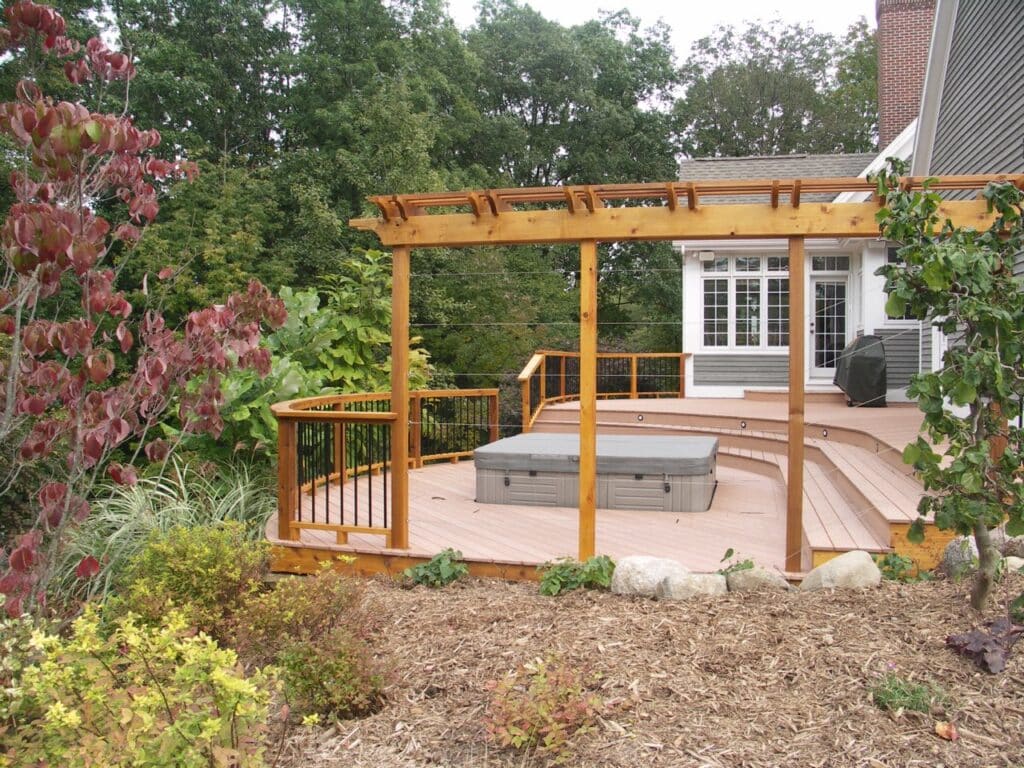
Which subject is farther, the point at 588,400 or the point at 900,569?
the point at 588,400

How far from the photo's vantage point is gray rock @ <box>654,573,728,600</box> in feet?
12.3

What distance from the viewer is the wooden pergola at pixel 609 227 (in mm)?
4277

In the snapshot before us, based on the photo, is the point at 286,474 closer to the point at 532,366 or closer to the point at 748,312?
the point at 532,366

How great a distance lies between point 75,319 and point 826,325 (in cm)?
1234

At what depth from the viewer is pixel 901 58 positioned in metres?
13.5

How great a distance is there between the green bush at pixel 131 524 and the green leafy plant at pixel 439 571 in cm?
99

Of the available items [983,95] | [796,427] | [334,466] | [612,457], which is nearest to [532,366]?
[334,466]

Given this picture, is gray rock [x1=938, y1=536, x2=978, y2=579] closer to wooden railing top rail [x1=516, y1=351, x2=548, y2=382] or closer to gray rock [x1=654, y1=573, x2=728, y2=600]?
gray rock [x1=654, y1=573, x2=728, y2=600]

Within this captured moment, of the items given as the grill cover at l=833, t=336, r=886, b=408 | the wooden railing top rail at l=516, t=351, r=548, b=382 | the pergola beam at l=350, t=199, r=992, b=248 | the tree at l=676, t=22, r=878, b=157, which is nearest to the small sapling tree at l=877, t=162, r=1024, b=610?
the pergola beam at l=350, t=199, r=992, b=248

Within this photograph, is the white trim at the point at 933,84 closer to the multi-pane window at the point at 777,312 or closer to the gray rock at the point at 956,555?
the multi-pane window at the point at 777,312

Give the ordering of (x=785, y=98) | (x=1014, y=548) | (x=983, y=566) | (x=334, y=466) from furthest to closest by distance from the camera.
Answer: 1. (x=785, y=98)
2. (x=334, y=466)
3. (x=1014, y=548)
4. (x=983, y=566)

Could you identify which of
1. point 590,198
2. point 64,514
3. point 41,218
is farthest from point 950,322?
point 64,514

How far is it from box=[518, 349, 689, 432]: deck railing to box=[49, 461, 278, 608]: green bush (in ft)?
14.4

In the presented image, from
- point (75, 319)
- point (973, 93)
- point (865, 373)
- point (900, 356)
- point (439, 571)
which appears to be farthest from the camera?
point (900, 356)
